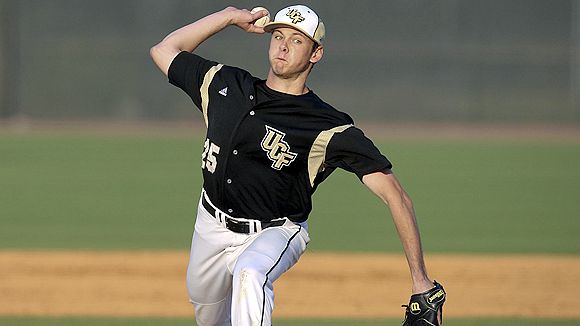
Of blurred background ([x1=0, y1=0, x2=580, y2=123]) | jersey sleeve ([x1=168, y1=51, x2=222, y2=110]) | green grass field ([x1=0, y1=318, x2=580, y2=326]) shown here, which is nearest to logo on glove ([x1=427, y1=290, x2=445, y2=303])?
jersey sleeve ([x1=168, y1=51, x2=222, y2=110])

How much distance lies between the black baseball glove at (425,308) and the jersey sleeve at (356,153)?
61 cm

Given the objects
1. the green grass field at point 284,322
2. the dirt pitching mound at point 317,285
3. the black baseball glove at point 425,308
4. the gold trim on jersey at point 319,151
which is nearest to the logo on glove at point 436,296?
the black baseball glove at point 425,308

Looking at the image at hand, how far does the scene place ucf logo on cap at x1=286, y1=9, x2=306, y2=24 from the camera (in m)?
4.82

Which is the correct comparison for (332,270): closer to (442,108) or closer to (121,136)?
(121,136)

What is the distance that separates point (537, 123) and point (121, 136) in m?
9.42

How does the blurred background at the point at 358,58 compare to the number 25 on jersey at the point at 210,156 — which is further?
the blurred background at the point at 358,58

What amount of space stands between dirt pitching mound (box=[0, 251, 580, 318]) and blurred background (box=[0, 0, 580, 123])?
46.4ft

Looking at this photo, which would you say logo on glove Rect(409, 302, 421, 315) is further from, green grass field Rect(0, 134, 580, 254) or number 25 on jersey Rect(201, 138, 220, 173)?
green grass field Rect(0, 134, 580, 254)

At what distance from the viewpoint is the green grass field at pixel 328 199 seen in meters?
10.2

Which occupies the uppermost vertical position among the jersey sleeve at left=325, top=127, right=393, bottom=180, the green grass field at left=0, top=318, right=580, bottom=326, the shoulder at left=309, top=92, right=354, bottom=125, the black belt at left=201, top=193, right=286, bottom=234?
the shoulder at left=309, top=92, right=354, bottom=125

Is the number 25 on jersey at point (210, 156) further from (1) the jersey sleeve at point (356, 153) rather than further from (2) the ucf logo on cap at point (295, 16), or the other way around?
(2) the ucf logo on cap at point (295, 16)

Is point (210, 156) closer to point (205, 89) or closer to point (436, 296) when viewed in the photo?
point (205, 89)

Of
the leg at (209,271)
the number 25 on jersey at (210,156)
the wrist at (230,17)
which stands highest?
the wrist at (230,17)

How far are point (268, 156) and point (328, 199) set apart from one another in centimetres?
844
